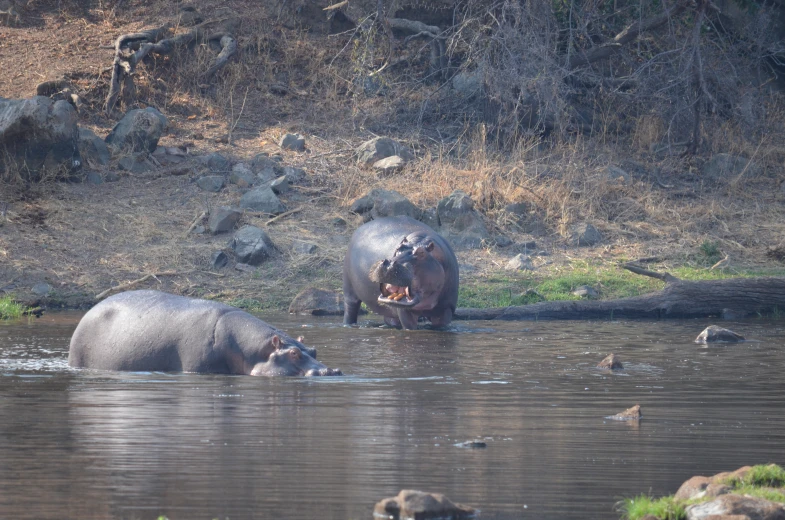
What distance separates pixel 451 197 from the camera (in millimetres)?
16312

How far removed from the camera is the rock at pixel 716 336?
10.9 meters

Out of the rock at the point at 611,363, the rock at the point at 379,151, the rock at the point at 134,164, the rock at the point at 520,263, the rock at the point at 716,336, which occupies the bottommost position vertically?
the rock at the point at 520,263

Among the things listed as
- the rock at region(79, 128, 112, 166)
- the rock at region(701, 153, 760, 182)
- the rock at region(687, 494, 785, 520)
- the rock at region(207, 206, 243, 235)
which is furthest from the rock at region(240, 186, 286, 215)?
the rock at region(687, 494, 785, 520)

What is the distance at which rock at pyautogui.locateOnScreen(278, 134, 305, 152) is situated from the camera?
61.5 ft

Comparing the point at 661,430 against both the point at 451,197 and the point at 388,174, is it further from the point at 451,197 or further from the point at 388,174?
the point at 388,174

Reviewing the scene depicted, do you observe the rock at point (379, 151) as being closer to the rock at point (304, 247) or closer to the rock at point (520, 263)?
the rock at point (304, 247)

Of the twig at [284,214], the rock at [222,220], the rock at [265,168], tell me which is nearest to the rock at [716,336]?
the twig at [284,214]

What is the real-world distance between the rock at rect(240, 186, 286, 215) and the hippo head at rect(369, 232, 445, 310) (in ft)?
15.2

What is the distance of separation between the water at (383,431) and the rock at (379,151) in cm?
787

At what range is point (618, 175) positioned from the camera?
712 inches

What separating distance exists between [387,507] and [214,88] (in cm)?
1677

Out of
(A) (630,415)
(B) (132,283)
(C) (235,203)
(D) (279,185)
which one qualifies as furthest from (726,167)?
(A) (630,415)

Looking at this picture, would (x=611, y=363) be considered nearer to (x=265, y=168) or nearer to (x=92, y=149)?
(x=265, y=168)

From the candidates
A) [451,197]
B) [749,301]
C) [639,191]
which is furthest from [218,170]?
[749,301]
